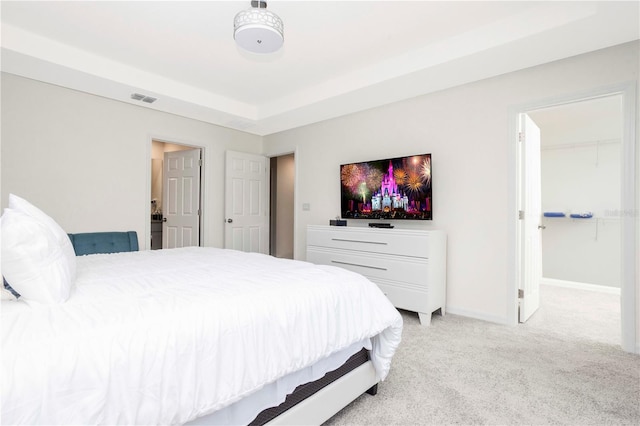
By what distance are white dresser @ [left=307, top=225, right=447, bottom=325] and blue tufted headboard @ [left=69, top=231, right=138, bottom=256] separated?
2.49 metres

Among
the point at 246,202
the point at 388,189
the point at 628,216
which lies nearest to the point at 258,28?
the point at 388,189

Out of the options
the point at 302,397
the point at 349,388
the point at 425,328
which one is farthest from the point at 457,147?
the point at 302,397

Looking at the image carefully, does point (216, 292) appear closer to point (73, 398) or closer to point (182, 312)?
point (182, 312)

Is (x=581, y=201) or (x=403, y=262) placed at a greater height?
(x=581, y=201)

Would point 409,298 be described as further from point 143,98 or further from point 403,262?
point 143,98

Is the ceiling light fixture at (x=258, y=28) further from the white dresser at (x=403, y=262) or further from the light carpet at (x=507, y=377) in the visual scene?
the light carpet at (x=507, y=377)

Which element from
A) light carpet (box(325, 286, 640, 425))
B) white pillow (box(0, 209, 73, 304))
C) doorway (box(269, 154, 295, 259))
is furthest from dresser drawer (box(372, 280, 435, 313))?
doorway (box(269, 154, 295, 259))

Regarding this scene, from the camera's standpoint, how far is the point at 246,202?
5191 millimetres

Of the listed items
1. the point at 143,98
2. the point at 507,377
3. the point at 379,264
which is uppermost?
the point at 143,98

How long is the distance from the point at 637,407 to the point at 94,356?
2.67m

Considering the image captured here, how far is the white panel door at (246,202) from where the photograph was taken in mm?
4945

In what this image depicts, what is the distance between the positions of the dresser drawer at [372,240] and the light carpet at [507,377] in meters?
0.73

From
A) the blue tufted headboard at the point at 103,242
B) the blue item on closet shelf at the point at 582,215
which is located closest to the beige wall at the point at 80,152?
the blue tufted headboard at the point at 103,242

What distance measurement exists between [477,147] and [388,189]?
1018mm
